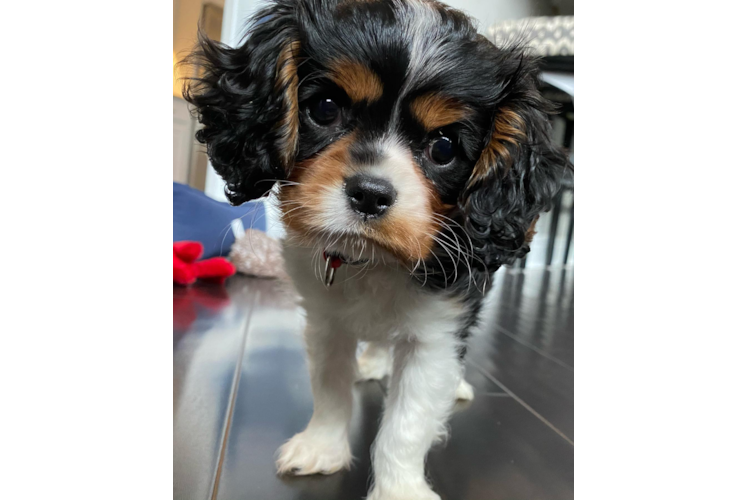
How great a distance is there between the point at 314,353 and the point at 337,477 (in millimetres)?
322

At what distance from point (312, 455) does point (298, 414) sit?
0.34 m

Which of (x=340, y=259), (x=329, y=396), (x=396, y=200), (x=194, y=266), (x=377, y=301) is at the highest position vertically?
(x=396, y=200)

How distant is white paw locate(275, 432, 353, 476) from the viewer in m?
1.35

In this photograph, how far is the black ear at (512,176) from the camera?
114cm

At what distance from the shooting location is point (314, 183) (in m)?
1.06

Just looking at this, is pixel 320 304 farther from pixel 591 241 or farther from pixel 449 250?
pixel 591 241

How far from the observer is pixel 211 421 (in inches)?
61.9

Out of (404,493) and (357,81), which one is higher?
(357,81)

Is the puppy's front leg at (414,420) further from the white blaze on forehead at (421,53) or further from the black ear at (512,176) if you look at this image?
the white blaze on forehead at (421,53)

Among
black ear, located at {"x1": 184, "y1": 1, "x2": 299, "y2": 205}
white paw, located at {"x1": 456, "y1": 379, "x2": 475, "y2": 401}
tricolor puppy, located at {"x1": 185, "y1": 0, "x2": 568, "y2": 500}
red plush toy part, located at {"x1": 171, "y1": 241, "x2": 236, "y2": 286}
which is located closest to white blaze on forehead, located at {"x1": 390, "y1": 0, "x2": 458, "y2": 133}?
tricolor puppy, located at {"x1": 185, "y1": 0, "x2": 568, "y2": 500}

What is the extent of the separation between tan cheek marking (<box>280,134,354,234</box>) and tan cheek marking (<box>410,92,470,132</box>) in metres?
0.15

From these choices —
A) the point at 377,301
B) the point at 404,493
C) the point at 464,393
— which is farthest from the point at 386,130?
the point at 464,393

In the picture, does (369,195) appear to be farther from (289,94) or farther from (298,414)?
(298,414)
